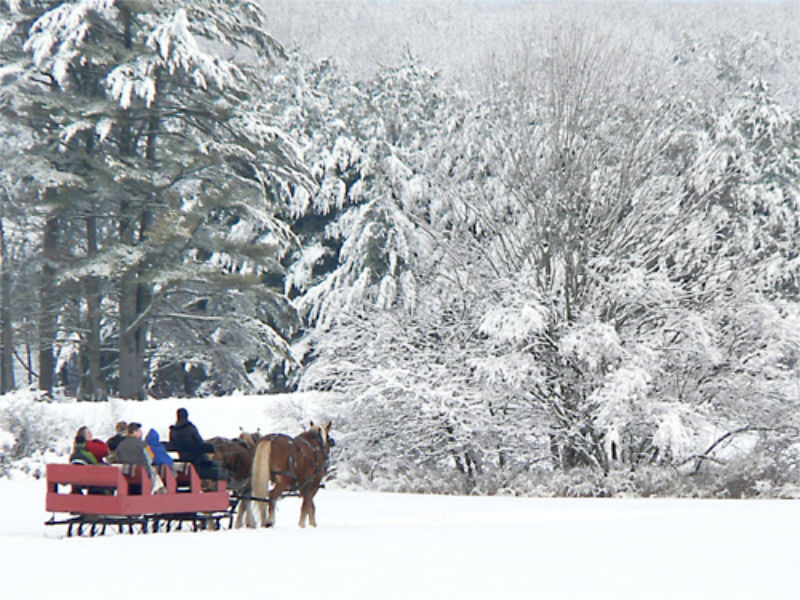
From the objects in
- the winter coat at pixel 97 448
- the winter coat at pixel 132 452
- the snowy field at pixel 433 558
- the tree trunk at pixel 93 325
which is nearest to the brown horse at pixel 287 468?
the snowy field at pixel 433 558

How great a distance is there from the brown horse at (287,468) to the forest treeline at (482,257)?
7.83 metres

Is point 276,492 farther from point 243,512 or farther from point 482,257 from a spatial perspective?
point 482,257

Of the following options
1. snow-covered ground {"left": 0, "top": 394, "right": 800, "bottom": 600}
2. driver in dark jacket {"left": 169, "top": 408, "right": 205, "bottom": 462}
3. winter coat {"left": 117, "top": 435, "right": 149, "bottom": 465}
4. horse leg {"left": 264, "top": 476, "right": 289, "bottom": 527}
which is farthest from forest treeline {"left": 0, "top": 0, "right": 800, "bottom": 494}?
winter coat {"left": 117, "top": 435, "right": 149, "bottom": 465}

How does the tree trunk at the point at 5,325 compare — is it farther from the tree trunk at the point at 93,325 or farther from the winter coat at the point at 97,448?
the winter coat at the point at 97,448

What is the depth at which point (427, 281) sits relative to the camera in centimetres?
2567

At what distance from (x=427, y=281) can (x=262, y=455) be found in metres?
11.4

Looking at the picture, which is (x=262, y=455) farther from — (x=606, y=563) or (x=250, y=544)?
(x=606, y=563)

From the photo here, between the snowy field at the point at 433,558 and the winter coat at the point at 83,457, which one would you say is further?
the winter coat at the point at 83,457

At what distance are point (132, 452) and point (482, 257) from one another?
1291 centimetres

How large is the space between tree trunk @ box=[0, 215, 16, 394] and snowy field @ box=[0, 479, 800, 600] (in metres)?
24.6

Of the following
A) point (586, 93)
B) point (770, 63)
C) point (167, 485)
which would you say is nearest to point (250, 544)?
point (167, 485)

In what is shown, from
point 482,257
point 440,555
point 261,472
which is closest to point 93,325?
point 482,257

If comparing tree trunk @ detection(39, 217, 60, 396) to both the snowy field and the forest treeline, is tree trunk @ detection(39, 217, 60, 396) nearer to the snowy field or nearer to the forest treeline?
the forest treeline

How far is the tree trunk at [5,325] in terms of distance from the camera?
1628 inches
